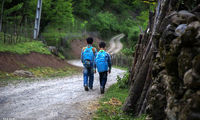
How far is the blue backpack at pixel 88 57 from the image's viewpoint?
24.8ft

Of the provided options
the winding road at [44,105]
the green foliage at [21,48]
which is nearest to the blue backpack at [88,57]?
the winding road at [44,105]

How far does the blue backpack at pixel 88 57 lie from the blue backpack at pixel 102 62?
1.04 feet

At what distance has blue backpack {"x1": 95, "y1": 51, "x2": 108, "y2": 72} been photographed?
7.16 meters

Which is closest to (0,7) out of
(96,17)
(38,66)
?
(38,66)

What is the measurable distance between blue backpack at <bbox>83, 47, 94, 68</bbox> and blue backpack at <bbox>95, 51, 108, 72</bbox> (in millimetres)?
319

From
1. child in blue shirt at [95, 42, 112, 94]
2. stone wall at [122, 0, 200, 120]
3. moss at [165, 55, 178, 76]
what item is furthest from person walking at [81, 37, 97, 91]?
moss at [165, 55, 178, 76]

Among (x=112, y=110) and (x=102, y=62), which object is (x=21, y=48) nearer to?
(x=102, y=62)

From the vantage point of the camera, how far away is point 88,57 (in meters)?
7.55

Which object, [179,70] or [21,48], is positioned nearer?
[179,70]

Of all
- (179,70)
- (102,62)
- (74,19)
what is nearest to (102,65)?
(102,62)

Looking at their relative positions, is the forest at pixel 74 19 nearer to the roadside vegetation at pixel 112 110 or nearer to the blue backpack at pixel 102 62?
the blue backpack at pixel 102 62

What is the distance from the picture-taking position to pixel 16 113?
4.72 metres

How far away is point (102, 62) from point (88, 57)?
24.0 inches

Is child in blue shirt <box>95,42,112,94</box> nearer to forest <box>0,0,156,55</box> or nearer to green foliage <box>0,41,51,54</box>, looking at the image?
forest <box>0,0,156,55</box>
